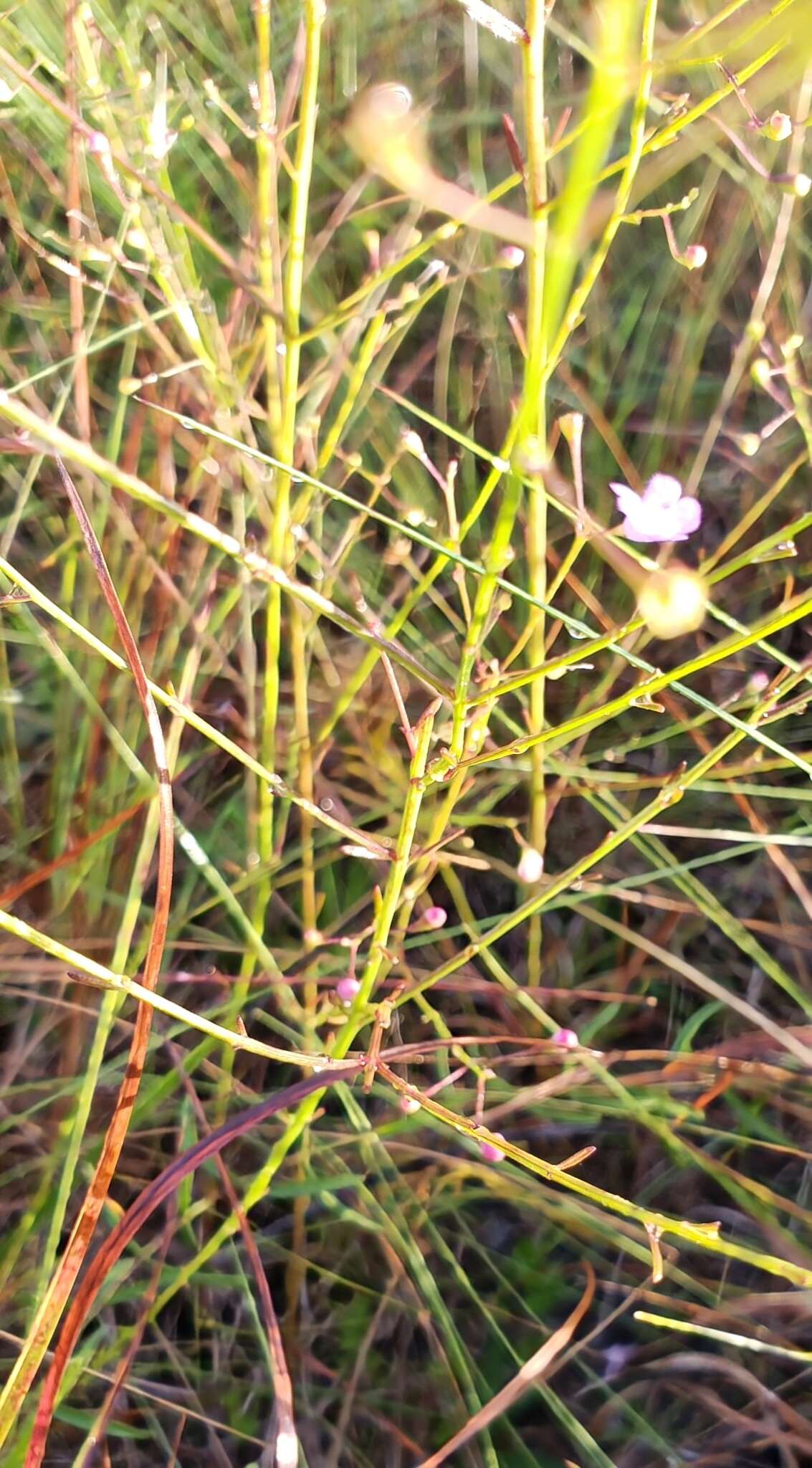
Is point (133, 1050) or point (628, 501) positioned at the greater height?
point (628, 501)

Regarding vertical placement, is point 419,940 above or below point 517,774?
below

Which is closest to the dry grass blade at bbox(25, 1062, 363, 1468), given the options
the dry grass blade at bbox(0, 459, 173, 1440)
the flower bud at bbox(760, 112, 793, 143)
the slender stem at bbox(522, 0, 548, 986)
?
the dry grass blade at bbox(0, 459, 173, 1440)

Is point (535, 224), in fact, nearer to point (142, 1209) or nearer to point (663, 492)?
point (663, 492)

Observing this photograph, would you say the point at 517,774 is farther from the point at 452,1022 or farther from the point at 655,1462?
the point at 655,1462

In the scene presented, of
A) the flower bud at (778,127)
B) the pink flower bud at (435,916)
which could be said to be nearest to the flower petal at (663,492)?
the flower bud at (778,127)

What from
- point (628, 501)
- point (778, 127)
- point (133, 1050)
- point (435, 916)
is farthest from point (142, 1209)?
point (778, 127)

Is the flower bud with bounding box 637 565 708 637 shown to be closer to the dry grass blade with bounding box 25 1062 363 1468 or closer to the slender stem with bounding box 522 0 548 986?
the slender stem with bounding box 522 0 548 986

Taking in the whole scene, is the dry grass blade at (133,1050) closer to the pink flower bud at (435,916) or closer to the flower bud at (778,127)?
the pink flower bud at (435,916)

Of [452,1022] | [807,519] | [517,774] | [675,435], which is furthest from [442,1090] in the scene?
[675,435]
